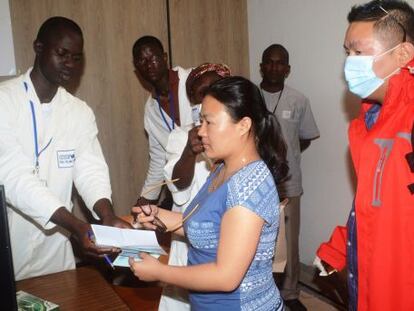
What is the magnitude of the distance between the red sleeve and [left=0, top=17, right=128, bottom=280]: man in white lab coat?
2.77 ft

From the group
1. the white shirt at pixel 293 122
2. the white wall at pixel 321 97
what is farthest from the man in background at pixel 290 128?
the white wall at pixel 321 97

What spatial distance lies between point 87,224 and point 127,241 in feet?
1.25

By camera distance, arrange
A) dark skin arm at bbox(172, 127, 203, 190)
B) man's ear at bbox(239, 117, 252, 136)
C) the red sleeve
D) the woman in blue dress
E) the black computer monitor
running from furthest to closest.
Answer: dark skin arm at bbox(172, 127, 203, 190) < the red sleeve < man's ear at bbox(239, 117, 252, 136) < the woman in blue dress < the black computer monitor

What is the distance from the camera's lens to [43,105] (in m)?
1.99

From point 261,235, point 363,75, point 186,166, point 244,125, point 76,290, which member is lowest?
point 76,290

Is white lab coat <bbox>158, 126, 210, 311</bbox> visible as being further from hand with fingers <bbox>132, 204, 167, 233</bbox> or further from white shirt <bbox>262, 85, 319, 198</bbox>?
white shirt <bbox>262, 85, 319, 198</bbox>

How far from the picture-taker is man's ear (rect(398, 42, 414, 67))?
1.41 m

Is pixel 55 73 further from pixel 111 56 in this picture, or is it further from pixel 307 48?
pixel 307 48

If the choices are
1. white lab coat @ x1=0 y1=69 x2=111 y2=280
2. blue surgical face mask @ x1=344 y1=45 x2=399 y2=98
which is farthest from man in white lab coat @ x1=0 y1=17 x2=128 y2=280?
blue surgical face mask @ x1=344 y1=45 x2=399 y2=98

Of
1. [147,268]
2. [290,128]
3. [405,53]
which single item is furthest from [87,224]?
[290,128]

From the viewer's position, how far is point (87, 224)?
170 centimetres

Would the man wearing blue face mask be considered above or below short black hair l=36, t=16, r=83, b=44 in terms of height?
below

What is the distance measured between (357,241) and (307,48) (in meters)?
2.23

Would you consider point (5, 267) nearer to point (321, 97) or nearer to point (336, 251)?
point (336, 251)
